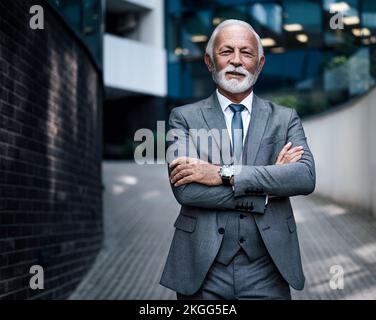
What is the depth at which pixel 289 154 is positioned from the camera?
2951 mm

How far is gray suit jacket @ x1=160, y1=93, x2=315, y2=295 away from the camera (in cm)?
284

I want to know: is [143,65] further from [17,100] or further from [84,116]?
[17,100]

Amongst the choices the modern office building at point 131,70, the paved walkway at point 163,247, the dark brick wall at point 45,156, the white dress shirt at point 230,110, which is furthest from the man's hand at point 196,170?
the modern office building at point 131,70

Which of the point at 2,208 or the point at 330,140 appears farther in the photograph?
the point at 330,140

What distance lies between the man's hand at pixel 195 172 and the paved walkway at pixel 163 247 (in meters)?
3.90

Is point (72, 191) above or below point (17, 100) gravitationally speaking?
below

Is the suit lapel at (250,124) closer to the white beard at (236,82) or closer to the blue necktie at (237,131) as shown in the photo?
the blue necktie at (237,131)

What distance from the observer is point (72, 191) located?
706 centimetres

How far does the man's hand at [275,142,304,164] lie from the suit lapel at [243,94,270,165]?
116 millimetres

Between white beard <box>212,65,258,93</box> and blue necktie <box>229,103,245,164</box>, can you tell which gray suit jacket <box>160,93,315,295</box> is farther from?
white beard <box>212,65,258,93</box>

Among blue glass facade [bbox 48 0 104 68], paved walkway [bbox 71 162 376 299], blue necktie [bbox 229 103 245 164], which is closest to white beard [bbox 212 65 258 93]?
blue necktie [bbox 229 103 245 164]
